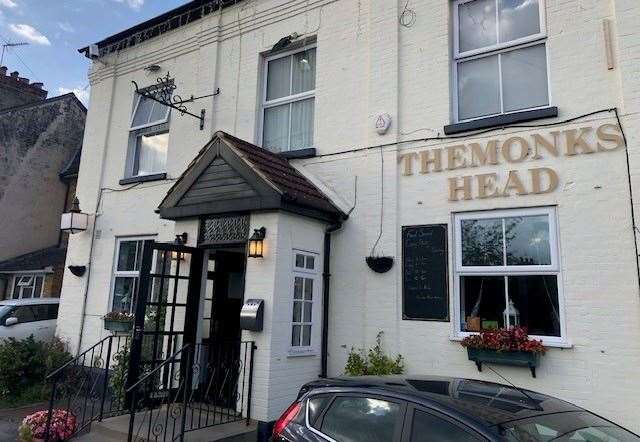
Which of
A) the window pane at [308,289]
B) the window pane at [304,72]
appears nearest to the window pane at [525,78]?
the window pane at [304,72]

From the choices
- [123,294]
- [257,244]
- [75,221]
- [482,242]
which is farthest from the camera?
[75,221]

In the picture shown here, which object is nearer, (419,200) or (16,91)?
(419,200)

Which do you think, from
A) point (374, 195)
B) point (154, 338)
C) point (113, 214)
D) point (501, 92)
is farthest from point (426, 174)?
point (113, 214)

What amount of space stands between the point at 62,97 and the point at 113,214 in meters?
9.65

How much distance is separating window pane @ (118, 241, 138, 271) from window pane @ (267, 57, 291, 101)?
4089mm

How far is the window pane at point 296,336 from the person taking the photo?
22.8 ft

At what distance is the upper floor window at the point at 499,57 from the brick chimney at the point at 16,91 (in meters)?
15.9

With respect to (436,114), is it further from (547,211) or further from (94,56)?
(94,56)

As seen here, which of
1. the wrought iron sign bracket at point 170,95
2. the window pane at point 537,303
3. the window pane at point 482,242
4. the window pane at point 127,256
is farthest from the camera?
the window pane at point 127,256

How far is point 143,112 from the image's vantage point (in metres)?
11.0

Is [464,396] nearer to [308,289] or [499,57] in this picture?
[308,289]

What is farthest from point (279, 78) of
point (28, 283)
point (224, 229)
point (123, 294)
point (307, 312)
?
point (28, 283)

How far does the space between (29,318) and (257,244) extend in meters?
7.89

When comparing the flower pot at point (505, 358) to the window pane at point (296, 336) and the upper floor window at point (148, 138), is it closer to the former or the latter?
the window pane at point (296, 336)
